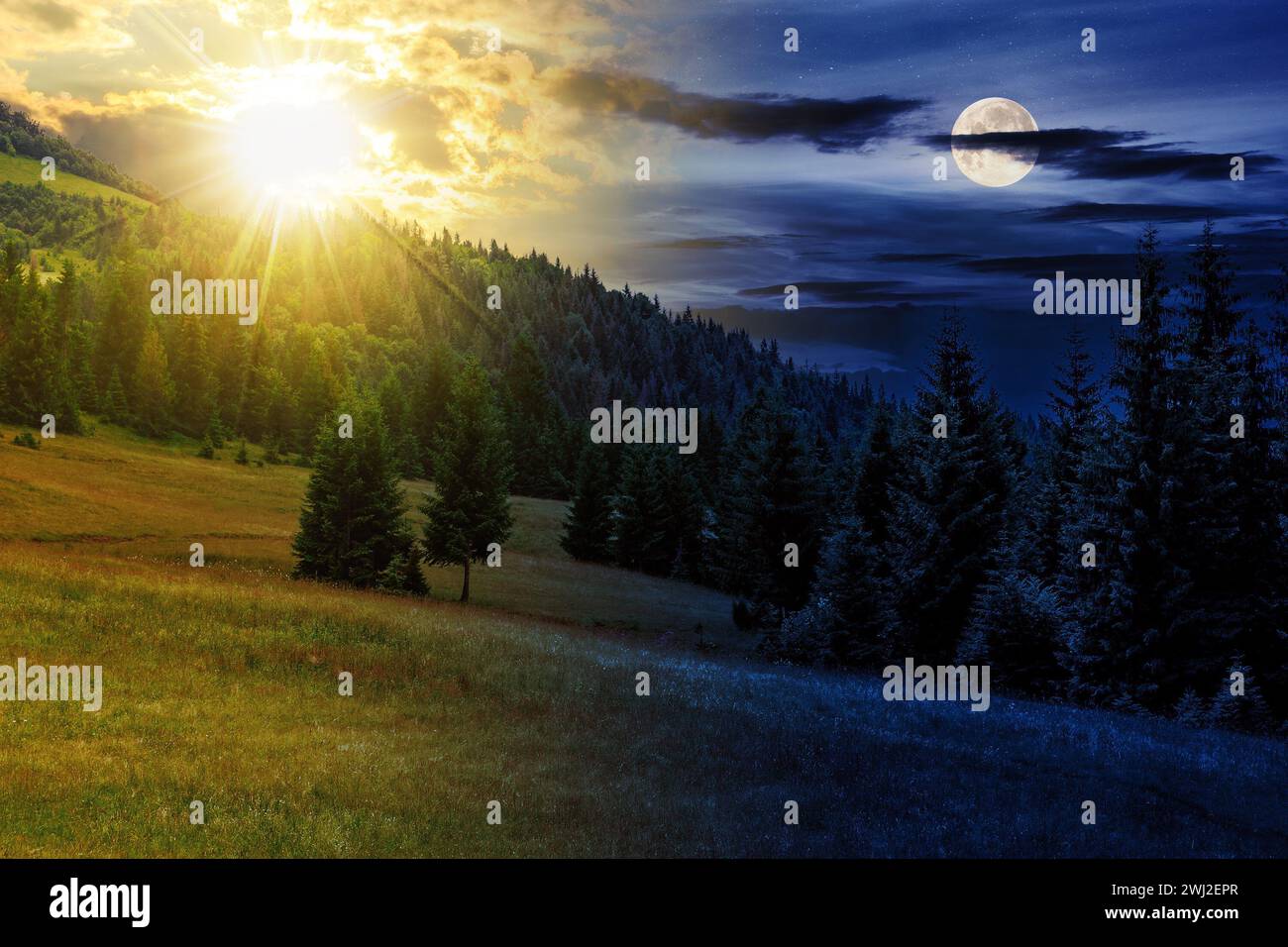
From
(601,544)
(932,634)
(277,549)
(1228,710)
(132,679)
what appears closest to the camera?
(132,679)

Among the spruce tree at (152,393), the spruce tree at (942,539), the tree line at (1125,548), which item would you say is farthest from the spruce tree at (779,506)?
the spruce tree at (152,393)

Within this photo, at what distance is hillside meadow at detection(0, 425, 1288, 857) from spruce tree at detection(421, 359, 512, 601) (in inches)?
755

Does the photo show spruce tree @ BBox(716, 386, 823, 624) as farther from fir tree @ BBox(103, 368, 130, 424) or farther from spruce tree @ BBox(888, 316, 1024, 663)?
fir tree @ BBox(103, 368, 130, 424)

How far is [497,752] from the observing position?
16.9m

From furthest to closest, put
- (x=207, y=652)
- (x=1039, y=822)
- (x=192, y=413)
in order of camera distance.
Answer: (x=192, y=413), (x=207, y=652), (x=1039, y=822)

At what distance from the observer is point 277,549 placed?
57.3m

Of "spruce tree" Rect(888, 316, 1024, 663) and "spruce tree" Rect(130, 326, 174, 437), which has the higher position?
"spruce tree" Rect(130, 326, 174, 437)

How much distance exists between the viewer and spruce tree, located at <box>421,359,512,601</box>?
167 feet

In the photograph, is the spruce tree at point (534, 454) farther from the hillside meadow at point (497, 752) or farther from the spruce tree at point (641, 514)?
the hillside meadow at point (497, 752)

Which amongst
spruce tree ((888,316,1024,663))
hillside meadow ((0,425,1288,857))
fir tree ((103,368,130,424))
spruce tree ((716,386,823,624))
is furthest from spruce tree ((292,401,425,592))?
fir tree ((103,368,130,424))

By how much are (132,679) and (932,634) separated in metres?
29.6
